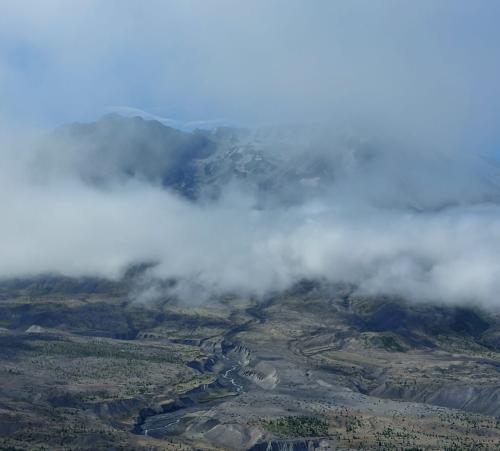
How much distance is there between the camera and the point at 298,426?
487 feet

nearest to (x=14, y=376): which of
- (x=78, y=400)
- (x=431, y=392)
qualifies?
(x=78, y=400)

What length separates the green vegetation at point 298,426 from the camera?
468 ft

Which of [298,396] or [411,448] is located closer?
[411,448]

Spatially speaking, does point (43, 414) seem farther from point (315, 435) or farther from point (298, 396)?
point (298, 396)

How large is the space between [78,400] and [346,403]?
69.8 meters

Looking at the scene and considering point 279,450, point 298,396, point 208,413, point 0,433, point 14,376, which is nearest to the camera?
point 0,433

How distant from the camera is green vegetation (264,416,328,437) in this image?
142 metres

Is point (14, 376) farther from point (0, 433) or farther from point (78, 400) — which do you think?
point (0, 433)

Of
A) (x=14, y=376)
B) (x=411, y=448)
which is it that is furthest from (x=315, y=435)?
(x=14, y=376)

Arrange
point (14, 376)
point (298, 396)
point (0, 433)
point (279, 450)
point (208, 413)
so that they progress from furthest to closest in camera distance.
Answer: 1. point (298, 396)
2. point (14, 376)
3. point (208, 413)
4. point (279, 450)
5. point (0, 433)

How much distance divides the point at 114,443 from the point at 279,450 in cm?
3264

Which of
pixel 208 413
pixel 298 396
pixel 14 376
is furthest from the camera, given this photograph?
pixel 298 396

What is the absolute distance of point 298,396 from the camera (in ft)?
617

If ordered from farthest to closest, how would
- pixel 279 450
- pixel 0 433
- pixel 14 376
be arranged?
1. pixel 14 376
2. pixel 279 450
3. pixel 0 433
